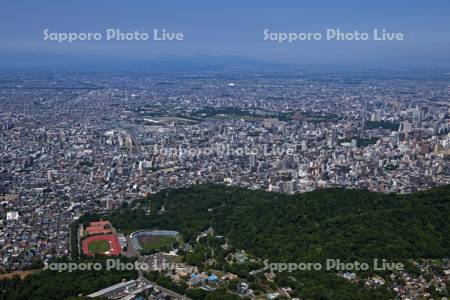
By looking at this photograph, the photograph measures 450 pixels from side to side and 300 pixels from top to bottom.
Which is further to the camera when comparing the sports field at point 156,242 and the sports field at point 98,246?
the sports field at point 156,242

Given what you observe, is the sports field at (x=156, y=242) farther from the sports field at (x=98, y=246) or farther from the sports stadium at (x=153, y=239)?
the sports field at (x=98, y=246)

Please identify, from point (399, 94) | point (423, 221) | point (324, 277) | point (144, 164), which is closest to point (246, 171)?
point (144, 164)

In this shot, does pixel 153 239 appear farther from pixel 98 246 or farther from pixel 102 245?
pixel 98 246

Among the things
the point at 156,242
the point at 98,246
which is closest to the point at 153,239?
the point at 156,242

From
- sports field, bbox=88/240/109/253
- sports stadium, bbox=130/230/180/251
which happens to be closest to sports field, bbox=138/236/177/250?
sports stadium, bbox=130/230/180/251

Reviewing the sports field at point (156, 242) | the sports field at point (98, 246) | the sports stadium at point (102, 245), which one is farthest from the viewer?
the sports field at point (156, 242)

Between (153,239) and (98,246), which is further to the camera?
(153,239)

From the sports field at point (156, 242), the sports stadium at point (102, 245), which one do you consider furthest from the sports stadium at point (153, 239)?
the sports stadium at point (102, 245)

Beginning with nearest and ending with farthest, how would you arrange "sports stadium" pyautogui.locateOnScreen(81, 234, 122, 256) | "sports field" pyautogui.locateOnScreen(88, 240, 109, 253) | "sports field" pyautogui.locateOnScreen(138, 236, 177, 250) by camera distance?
"sports stadium" pyautogui.locateOnScreen(81, 234, 122, 256) → "sports field" pyautogui.locateOnScreen(88, 240, 109, 253) → "sports field" pyautogui.locateOnScreen(138, 236, 177, 250)

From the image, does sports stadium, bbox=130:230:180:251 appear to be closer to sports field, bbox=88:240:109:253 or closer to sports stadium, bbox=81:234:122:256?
sports stadium, bbox=81:234:122:256
